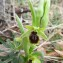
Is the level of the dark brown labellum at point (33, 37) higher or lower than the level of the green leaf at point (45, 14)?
lower

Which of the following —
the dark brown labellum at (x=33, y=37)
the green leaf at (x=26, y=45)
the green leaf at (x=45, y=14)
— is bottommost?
the green leaf at (x=26, y=45)

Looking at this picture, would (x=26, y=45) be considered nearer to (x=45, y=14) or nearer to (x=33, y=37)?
(x=33, y=37)

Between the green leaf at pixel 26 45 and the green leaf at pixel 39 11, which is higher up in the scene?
the green leaf at pixel 39 11

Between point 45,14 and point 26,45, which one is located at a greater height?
point 45,14

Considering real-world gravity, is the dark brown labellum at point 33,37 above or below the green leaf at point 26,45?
above

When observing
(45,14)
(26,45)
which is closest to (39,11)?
(45,14)

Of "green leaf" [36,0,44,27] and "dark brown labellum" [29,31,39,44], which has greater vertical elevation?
"green leaf" [36,0,44,27]

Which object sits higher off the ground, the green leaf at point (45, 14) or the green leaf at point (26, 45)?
the green leaf at point (45, 14)

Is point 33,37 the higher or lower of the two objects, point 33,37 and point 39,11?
the lower

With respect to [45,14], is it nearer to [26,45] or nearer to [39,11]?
[39,11]

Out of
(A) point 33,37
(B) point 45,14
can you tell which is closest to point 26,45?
(A) point 33,37

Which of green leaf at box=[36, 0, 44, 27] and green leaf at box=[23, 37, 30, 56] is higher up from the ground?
green leaf at box=[36, 0, 44, 27]

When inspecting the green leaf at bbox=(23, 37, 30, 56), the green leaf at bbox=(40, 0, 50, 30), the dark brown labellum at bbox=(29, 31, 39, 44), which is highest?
the green leaf at bbox=(40, 0, 50, 30)
